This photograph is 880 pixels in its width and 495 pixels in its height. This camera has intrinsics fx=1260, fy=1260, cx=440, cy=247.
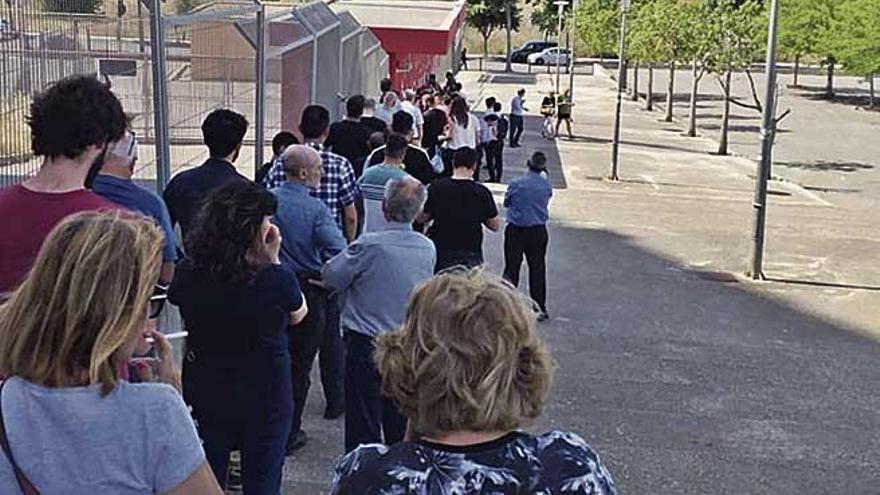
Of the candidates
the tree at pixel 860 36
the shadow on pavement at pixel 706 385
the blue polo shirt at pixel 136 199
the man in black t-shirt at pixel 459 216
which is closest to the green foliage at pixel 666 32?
the tree at pixel 860 36

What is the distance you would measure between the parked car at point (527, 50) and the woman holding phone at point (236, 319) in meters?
68.2

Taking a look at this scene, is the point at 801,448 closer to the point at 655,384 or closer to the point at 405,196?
the point at 655,384

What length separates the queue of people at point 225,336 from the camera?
266cm

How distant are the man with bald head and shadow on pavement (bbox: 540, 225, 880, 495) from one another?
80.5 inches

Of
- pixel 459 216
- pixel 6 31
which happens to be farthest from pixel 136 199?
pixel 459 216

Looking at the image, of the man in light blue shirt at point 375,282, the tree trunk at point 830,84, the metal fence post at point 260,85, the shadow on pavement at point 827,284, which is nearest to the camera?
the man in light blue shirt at point 375,282

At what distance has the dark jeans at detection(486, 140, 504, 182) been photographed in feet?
80.1

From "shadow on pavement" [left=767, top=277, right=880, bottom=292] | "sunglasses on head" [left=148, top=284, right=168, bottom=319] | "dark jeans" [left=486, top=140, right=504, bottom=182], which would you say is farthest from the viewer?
"dark jeans" [left=486, top=140, right=504, bottom=182]

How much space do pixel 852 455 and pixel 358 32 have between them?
14.0 metres

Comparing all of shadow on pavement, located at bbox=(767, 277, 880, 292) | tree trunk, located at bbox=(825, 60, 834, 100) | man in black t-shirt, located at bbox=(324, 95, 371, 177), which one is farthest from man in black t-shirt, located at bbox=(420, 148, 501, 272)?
tree trunk, located at bbox=(825, 60, 834, 100)

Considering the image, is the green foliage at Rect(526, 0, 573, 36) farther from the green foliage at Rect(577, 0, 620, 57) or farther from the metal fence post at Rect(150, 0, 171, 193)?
the metal fence post at Rect(150, 0, 171, 193)

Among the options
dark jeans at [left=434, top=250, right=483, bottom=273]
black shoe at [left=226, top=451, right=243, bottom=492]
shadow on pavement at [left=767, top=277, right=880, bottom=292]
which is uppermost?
dark jeans at [left=434, top=250, right=483, bottom=273]

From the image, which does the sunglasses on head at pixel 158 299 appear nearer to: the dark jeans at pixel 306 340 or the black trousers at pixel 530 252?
the dark jeans at pixel 306 340

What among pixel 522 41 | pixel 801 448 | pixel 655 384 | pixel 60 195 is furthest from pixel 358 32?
pixel 522 41
